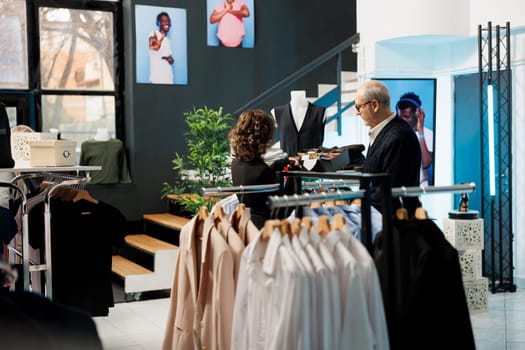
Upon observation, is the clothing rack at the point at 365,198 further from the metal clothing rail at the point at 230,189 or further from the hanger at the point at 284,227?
the metal clothing rail at the point at 230,189

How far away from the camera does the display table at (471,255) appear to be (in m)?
5.92

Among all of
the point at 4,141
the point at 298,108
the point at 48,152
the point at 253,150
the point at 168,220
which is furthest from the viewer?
the point at 168,220

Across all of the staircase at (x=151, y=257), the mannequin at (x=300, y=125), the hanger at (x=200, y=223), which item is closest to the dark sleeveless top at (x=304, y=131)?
the mannequin at (x=300, y=125)

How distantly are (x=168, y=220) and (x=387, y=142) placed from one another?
425 centimetres

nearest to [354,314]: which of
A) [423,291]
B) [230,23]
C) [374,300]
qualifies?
[374,300]

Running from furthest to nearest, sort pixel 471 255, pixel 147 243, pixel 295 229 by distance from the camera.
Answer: pixel 147 243, pixel 471 255, pixel 295 229

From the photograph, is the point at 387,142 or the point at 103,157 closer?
the point at 387,142

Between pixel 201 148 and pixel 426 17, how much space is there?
2648mm

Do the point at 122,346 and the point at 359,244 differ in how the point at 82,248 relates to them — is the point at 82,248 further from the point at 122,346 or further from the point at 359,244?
the point at 359,244

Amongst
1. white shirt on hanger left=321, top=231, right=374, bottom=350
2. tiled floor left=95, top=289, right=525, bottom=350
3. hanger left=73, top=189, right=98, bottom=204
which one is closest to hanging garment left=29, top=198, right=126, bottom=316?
hanger left=73, top=189, right=98, bottom=204

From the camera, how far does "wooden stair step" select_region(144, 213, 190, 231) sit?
24.3ft

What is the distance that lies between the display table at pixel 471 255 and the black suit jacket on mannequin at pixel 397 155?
2.22 m

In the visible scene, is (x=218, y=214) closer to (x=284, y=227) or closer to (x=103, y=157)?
(x=284, y=227)

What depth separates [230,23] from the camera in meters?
9.01
